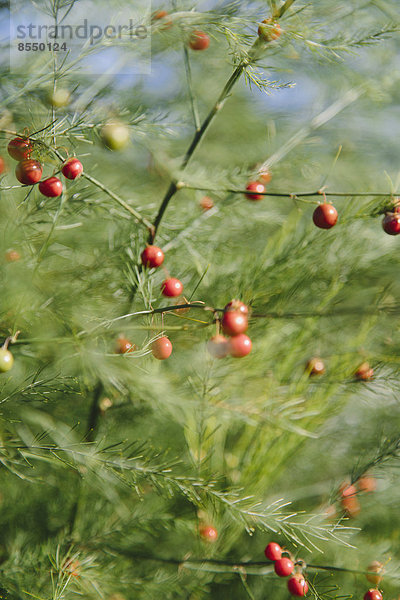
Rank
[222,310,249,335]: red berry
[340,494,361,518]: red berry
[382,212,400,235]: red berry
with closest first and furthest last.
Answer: [222,310,249,335]: red berry, [382,212,400,235]: red berry, [340,494,361,518]: red berry

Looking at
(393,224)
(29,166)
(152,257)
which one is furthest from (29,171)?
(393,224)

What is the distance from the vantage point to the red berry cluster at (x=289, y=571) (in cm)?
51

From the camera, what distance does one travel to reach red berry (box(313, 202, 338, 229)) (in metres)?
0.52

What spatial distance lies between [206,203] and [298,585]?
0.46 m

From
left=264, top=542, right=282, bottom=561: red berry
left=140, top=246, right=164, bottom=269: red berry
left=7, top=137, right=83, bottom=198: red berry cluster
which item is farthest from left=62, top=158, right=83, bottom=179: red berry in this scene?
left=264, top=542, right=282, bottom=561: red berry

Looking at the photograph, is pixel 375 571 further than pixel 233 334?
Yes

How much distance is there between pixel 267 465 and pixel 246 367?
109 mm

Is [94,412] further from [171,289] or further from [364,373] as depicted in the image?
[364,373]

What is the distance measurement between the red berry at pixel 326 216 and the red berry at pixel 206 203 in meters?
0.17

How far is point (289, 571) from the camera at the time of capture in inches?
20.3

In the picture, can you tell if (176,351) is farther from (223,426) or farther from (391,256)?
(391,256)

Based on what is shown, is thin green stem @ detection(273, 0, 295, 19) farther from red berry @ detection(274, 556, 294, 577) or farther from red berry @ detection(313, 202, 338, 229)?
red berry @ detection(274, 556, 294, 577)

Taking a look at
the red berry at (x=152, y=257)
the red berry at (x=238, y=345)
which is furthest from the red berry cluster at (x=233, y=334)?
the red berry at (x=152, y=257)

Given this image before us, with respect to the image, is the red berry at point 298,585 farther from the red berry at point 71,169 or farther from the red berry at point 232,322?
the red berry at point 71,169
